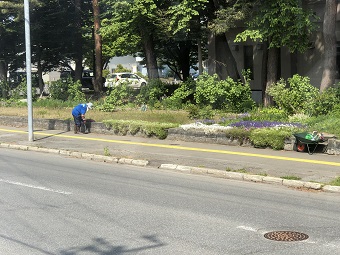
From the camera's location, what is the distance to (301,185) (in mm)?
10203

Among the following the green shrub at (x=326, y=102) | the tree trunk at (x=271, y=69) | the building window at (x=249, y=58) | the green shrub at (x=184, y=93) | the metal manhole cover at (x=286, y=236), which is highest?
the building window at (x=249, y=58)

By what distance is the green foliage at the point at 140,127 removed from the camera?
17.1 metres

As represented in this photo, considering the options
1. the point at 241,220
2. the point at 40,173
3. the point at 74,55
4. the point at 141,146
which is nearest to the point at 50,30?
the point at 74,55

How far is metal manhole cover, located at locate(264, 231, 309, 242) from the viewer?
22.1 ft

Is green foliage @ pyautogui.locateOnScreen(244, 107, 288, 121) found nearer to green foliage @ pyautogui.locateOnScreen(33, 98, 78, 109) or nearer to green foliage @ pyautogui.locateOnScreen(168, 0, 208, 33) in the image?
green foliage @ pyautogui.locateOnScreen(168, 0, 208, 33)

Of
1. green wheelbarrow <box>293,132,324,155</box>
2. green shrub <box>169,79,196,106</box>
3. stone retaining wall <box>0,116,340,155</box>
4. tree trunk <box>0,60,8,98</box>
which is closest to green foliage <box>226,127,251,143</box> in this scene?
stone retaining wall <box>0,116,340,155</box>

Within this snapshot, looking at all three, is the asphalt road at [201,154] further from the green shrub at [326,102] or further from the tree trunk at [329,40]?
the tree trunk at [329,40]

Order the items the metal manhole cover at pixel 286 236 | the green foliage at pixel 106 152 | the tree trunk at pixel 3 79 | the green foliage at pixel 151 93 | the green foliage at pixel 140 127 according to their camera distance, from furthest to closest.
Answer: the tree trunk at pixel 3 79
the green foliage at pixel 151 93
the green foliage at pixel 140 127
the green foliage at pixel 106 152
the metal manhole cover at pixel 286 236

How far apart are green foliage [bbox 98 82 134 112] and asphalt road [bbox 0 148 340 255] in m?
11.8

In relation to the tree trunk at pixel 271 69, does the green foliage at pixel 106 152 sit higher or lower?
lower

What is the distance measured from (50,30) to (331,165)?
29.3 meters

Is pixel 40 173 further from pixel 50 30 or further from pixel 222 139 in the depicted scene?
pixel 50 30

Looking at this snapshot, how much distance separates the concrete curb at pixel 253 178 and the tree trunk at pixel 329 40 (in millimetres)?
8303

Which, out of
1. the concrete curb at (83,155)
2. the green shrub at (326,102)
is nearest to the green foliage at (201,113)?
the green shrub at (326,102)
